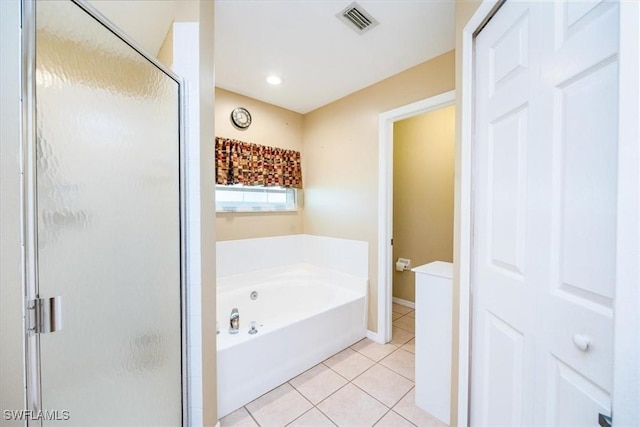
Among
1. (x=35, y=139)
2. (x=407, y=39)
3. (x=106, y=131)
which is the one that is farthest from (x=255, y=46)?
(x=35, y=139)

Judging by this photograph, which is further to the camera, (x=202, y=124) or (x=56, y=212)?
(x=202, y=124)

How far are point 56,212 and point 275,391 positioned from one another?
1701 mm

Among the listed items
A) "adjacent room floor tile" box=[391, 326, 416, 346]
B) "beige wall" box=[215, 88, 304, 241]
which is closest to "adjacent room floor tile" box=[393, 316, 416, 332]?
"adjacent room floor tile" box=[391, 326, 416, 346]

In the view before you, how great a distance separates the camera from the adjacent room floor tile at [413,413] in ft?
4.88

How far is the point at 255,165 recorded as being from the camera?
275cm

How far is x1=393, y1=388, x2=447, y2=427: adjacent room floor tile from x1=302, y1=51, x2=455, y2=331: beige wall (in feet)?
2.76

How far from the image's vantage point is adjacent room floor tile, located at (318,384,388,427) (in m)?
1.50

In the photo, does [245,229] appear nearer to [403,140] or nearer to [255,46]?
[255,46]

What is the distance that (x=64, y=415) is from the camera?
30.0 inches

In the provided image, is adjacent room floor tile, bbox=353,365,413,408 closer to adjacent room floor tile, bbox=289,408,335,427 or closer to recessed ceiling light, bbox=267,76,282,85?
adjacent room floor tile, bbox=289,408,335,427

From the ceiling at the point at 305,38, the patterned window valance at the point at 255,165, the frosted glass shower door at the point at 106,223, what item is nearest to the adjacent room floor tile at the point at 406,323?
the patterned window valance at the point at 255,165

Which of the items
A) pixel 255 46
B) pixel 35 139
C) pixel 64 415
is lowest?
pixel 64 415

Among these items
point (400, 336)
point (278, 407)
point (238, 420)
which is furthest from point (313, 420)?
point (400, 336)

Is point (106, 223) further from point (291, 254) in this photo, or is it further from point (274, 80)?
point (291, 254)
